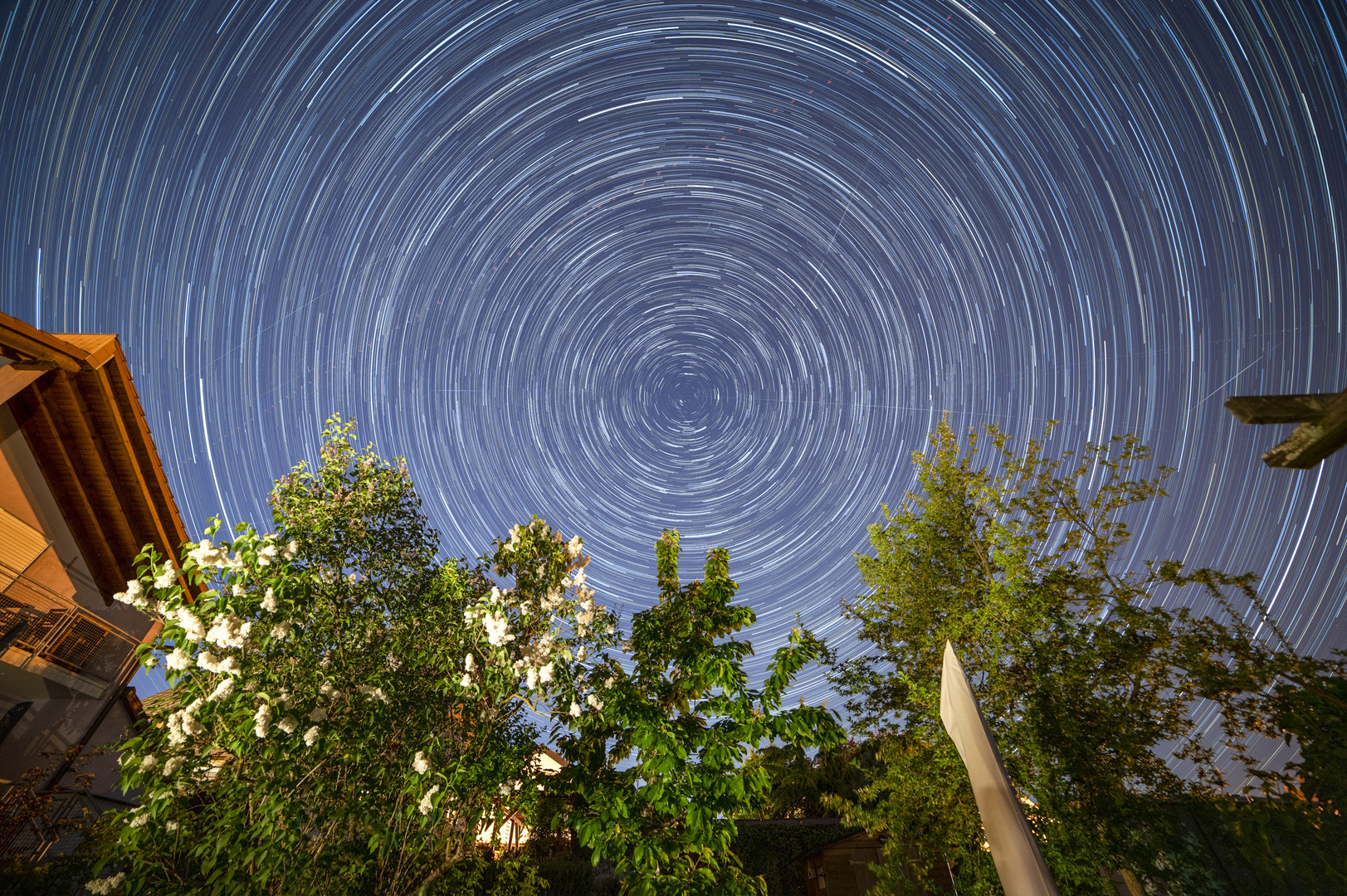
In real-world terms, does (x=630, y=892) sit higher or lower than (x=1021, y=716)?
lower

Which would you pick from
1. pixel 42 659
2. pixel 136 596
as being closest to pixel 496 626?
pixel 136 596

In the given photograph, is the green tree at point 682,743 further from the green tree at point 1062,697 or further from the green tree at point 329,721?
the green tree at point 1062,697

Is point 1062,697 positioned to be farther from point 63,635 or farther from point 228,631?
point 63,635

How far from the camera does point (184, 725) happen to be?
4.38 meters

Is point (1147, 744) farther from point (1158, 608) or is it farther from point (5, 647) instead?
point (5, 647)

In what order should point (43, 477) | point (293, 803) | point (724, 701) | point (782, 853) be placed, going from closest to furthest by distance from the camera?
point (293, 803) → point (724, 701) → point (43, 477) → point (782, 853)

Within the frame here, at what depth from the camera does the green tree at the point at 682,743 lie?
5.02m

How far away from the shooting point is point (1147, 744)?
8.56 meters

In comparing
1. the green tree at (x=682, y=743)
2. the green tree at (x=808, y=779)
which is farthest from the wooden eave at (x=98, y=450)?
the green tree at (x=808, y=779)

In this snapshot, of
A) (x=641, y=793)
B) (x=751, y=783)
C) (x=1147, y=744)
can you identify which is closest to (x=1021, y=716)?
(x=1147, y=744)

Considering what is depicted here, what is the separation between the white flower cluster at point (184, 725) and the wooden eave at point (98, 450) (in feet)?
30.1

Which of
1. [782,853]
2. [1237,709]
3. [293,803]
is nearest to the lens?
[293,803]

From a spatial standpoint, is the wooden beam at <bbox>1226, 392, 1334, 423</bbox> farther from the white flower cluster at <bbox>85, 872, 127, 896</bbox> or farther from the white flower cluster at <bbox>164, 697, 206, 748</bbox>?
the white flower cluster at <bbox>85, 872, 127, 896</bbox>

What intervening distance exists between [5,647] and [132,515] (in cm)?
314
